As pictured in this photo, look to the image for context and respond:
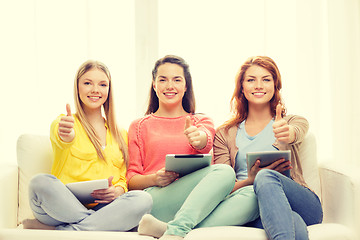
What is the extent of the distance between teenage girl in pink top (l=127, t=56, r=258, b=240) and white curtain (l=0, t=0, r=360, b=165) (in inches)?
27.9

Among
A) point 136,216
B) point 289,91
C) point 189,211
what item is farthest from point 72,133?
point 289,91

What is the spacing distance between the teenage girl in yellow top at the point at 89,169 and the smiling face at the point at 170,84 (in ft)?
0.85

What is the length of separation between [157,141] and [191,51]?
40.3 inches

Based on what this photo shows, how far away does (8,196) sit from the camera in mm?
1968

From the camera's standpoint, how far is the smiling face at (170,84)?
87.0 inches

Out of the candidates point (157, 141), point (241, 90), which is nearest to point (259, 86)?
point (241, 90)

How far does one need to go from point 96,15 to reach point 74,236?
1852mm

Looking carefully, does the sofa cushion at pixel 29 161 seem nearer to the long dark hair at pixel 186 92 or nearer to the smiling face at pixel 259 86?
the long dark hair at pixel 186 92

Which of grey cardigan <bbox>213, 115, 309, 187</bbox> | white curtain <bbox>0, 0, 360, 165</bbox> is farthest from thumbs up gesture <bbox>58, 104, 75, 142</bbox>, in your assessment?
white curtain <bbox>0, 0, 360, 165</bbox>

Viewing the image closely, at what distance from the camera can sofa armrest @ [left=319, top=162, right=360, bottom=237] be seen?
176 cm

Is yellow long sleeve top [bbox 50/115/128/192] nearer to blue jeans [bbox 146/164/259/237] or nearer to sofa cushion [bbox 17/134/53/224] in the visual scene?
sofa cushion [bbox 17/134/53/224]

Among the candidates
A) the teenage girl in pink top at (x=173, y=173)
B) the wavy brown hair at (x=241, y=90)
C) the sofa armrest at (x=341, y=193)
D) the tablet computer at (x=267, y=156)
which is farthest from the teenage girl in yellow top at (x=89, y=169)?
the sofa armrest at (x=341, y=193)

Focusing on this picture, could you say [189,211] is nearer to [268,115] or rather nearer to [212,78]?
[268,115]

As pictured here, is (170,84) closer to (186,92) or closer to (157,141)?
(186,92)
